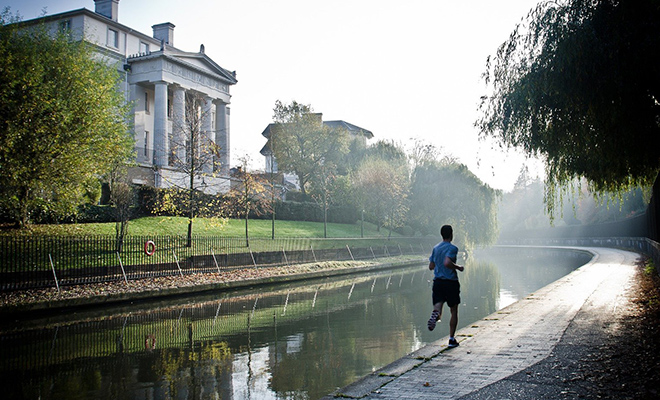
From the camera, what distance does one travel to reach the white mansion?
44.1 m

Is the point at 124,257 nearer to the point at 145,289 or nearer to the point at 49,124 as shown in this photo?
the point at 145,289

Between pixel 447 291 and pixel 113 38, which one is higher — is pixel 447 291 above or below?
below

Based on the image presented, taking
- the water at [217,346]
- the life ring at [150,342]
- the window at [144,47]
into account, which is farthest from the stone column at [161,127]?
the life ring at [150,342]

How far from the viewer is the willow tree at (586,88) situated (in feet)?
30.6

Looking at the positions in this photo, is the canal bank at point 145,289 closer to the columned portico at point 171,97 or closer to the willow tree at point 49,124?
the willow tree at point 49,124

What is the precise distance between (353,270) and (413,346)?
74.0ft

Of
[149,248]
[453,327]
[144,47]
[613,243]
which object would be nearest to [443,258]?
[453,327]

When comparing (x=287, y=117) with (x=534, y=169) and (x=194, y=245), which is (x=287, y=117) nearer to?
(x=194, y=245)

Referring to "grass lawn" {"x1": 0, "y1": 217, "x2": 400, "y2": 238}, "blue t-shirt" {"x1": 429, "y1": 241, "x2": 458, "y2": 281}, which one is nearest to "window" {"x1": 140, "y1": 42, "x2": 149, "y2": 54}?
"grass lawn" {"x1": 0, "y1": 217, "x2": 400, "y2": 238}

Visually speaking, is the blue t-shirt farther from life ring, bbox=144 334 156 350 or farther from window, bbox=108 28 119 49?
window, bbox=108 28 119 49

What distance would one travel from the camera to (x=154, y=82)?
46.2 m

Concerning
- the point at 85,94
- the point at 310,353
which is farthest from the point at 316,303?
the point at 85,94

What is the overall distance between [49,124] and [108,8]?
3210 centimetres

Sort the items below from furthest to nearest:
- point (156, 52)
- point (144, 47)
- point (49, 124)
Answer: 1. point (144, 47)
2. point (156, 52)
3. point (49, 124)
